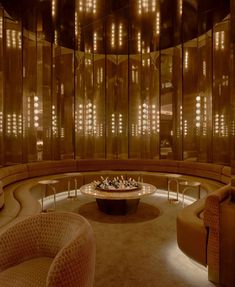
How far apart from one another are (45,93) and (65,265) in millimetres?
6318

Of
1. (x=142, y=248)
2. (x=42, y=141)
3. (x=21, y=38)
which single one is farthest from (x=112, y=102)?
(x=142, y=248)

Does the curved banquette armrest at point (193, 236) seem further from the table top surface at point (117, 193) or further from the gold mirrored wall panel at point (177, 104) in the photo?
the gold mirrored wall panel at point (177, 104)

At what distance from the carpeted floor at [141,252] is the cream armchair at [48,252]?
813mm

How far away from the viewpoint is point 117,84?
319 inches

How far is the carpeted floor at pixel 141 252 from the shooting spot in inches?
93.1

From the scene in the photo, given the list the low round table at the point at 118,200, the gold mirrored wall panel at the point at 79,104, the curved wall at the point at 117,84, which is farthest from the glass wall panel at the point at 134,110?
the low round table at the point at 118,200

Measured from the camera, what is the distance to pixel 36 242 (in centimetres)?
180

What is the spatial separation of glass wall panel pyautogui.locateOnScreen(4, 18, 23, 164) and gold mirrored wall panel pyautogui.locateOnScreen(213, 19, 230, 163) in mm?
4720

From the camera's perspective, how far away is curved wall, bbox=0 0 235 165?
567 centimetres

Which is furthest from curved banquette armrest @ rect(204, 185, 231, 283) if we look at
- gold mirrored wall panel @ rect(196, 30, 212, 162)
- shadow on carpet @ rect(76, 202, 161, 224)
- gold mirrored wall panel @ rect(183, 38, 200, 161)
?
gold mirrored wall panel @ rect(183, 38, 200, 161)

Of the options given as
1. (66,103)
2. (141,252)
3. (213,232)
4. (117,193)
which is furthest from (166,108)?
(213,232)

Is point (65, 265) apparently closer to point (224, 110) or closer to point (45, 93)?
point (224, 110)

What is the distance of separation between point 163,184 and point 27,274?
4.79m

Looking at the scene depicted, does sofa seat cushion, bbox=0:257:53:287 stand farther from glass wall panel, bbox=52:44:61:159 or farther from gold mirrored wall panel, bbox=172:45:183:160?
gold mirrored wall panel, bbox=172:45:183:160
